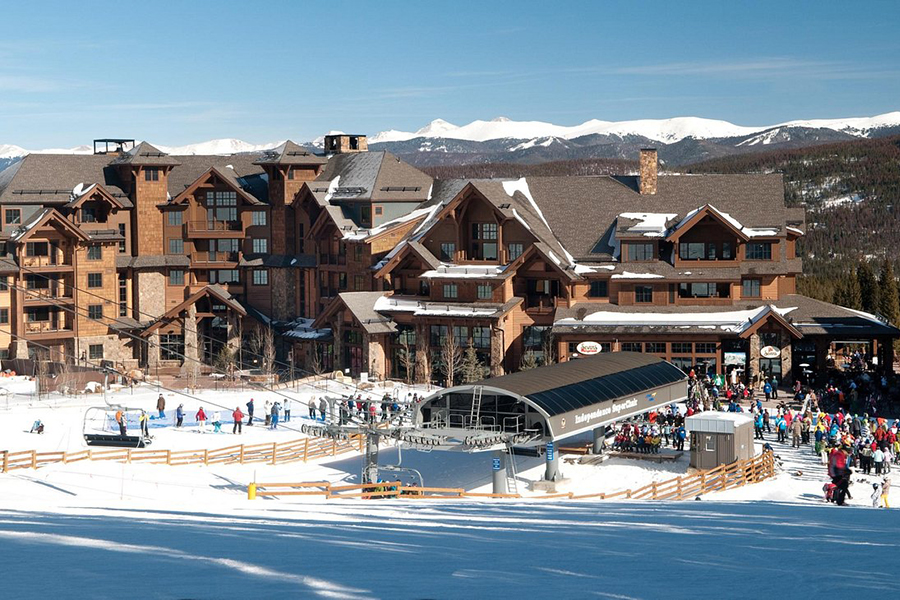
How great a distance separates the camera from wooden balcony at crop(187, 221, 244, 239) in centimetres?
7119

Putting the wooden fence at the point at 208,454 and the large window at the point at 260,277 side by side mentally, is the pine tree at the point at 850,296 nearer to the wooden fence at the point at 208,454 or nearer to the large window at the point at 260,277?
the large window at the point at 260,277

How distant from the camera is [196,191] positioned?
234ft

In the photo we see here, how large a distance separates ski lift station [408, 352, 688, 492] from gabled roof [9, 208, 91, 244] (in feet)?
113

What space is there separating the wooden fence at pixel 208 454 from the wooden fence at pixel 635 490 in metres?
4.42

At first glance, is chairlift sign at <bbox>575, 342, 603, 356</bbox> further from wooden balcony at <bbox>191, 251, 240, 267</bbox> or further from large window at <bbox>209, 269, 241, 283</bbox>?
large window at <bbox>209, 269, 241, 283</bbox>

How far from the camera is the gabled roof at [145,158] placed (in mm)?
69625

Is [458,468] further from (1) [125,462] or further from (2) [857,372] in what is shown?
(2) [857,372]

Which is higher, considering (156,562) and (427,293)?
(427,293)

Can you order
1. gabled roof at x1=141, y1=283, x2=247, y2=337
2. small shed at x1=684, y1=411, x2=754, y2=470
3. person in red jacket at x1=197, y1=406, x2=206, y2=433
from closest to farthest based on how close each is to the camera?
small shed at x1=684, y1=411, x2=754, y2=470
person in red jacket at x1=197, y1=406, x2=206, y2=433
gabled roof at x1=141, y1=283, x2=247, y2=337

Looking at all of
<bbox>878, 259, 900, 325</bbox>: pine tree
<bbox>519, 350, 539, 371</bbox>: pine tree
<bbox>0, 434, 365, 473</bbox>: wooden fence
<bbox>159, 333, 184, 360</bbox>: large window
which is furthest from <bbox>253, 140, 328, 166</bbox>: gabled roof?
<bbox>878, 259, 900, 325</bbox>: pine tree

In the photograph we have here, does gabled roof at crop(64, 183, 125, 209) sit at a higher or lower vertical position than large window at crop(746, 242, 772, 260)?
higher

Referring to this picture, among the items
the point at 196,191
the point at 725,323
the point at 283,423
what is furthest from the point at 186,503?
the point at 196,191

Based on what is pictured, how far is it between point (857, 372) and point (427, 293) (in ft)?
68.7

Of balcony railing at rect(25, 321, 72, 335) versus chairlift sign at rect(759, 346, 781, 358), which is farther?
balcony railing at rect(25, 321, 72, 335)
